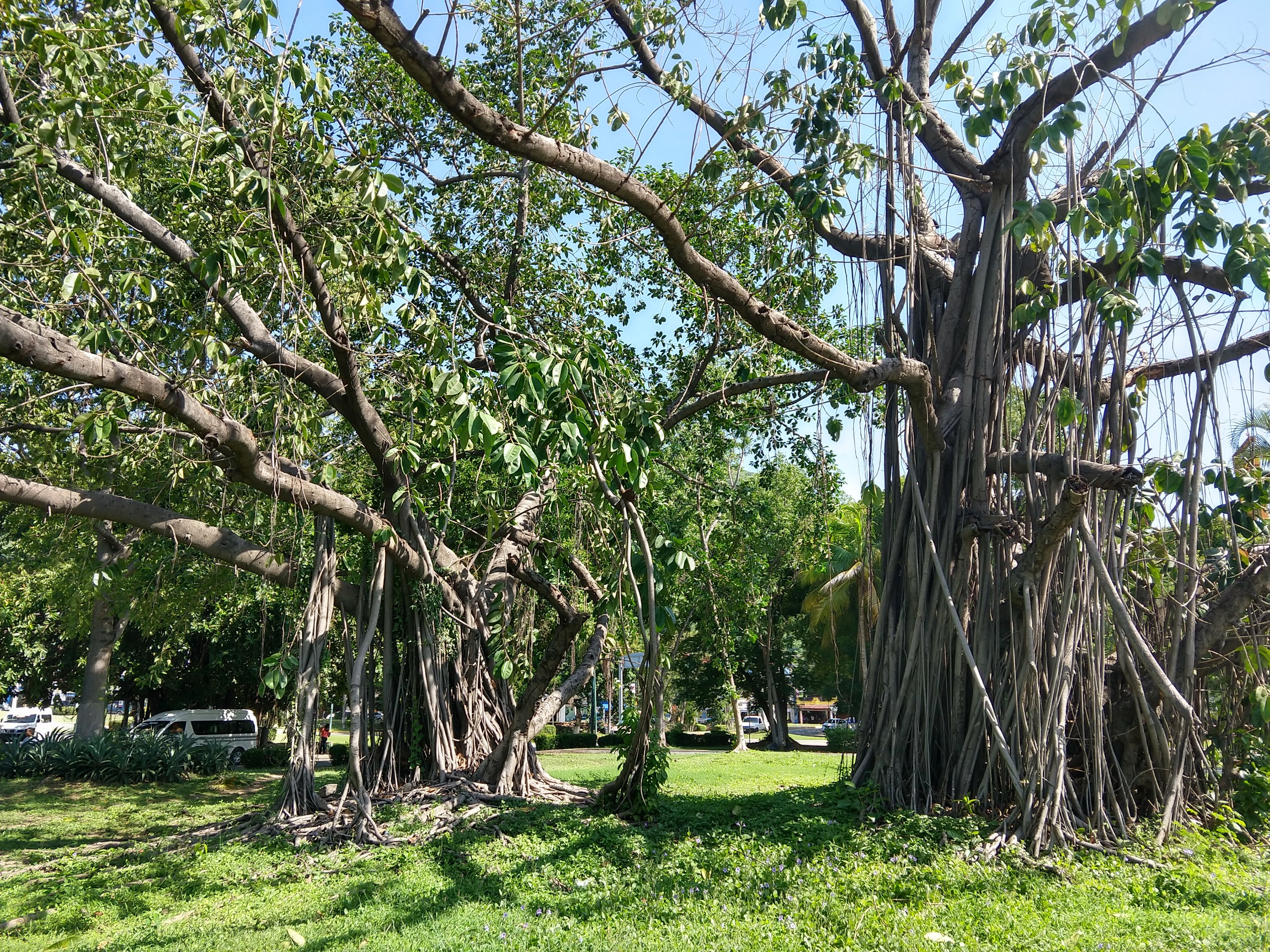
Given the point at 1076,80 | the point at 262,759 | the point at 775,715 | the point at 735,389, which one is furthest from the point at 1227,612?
the point at 775,715

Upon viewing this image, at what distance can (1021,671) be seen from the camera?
18.5ft

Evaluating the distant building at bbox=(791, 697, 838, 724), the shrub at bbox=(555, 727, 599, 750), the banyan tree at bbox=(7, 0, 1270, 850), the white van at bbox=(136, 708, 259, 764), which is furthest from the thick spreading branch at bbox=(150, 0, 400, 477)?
the distant building at bbox=(791, 697, 838, 724)

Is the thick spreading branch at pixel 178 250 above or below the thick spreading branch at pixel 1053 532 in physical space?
above

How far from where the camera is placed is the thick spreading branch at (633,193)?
4.43 meters

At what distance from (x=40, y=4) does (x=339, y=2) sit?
384 cm

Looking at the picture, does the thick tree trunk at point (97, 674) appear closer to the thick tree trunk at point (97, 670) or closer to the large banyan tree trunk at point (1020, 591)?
the thick tree trunk at point (97, 670)

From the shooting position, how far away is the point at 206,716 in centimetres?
1953

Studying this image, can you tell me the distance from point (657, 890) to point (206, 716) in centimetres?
1767

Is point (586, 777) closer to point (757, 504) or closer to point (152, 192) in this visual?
point (757, 504)

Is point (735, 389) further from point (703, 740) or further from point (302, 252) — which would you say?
point (703, 740)

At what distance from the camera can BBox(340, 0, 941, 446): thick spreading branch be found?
174 inches

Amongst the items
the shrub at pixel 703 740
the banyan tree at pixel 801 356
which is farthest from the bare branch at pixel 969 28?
the shrub at pixel 703 740

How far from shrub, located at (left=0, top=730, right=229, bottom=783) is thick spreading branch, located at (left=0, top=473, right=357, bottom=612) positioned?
7.80 meters

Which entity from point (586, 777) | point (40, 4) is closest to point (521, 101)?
point (40, 4)
